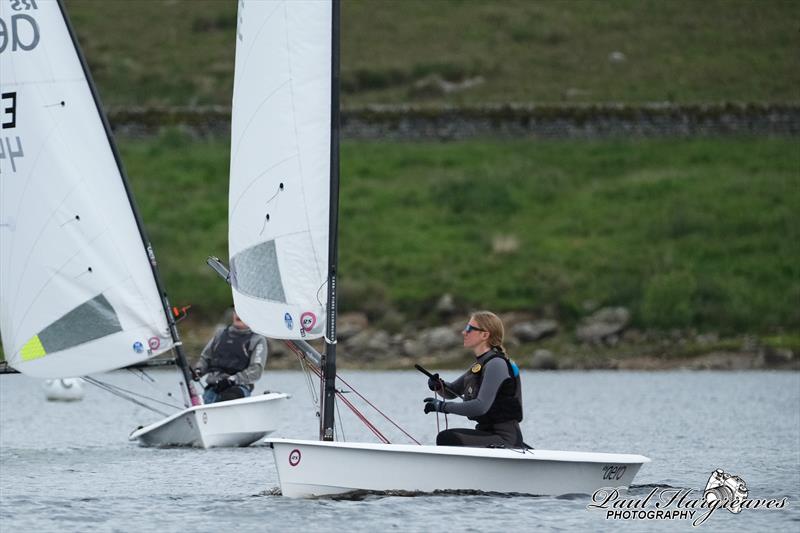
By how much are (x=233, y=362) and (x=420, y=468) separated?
270 inches

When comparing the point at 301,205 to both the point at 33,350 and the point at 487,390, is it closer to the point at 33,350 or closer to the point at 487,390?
the point at 487,390

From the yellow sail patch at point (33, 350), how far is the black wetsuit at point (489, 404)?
7.32 meters

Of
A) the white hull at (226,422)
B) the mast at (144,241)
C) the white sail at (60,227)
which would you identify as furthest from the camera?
the mast at (144,241)

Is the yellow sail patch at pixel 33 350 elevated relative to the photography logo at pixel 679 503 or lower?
elevated

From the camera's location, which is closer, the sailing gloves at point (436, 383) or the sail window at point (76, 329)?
the sailing gloves at point (436, 383)

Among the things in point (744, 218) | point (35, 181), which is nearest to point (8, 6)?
point (35, 181)

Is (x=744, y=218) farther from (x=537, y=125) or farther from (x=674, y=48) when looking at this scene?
(x=674, y=48)

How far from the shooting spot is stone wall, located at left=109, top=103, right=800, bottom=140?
63219 millimetres

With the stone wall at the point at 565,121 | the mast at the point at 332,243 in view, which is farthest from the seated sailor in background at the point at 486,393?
the stone wall at the point at 565,121

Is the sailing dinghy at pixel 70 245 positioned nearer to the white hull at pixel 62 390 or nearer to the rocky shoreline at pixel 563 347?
the white hull at pixel 62 390

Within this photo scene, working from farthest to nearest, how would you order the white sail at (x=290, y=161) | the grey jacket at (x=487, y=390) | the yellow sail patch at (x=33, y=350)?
the yellow sail patch at (x=33, y=350) < the white sail at (x=290, y=161) < the grey jacket at (x=487, y=390)

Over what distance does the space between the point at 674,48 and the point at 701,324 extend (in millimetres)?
31120

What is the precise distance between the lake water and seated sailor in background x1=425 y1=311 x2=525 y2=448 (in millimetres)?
616

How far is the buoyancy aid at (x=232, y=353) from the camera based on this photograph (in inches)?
832
